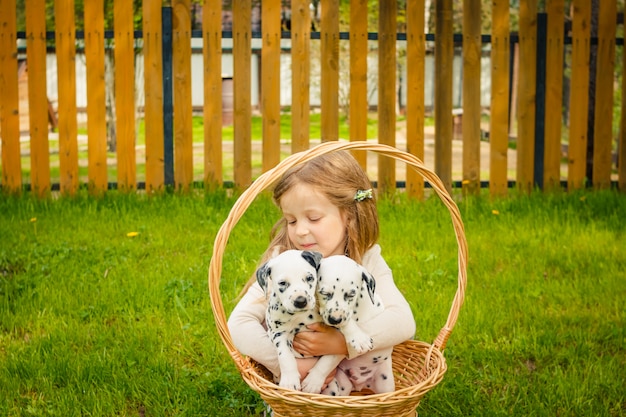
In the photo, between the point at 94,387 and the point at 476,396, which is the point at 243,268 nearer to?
the point at 94,387

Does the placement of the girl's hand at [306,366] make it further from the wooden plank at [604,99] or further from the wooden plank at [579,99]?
the wooden plank at [604,99]

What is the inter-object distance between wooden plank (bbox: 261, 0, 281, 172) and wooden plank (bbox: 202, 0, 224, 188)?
336 mm

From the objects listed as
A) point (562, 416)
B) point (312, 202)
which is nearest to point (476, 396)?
point (562, 416)

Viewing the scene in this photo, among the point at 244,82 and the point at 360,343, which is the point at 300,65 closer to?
the point at 244,82

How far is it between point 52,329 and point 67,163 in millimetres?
2736

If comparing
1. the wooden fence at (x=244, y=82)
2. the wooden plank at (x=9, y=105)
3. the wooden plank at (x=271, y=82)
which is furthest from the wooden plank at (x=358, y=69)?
the wooden plank at (x=9, y=105)

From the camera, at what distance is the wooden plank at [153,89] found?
A: 6.30m

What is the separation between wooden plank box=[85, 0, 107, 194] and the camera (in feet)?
20.6

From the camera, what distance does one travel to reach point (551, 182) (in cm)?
655

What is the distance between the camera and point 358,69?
6328mm

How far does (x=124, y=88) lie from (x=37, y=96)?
65 centimetres

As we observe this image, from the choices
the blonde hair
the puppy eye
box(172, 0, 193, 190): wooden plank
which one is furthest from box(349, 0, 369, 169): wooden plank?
the puppy eye

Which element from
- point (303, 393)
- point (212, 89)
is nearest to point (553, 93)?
point (212, 89)

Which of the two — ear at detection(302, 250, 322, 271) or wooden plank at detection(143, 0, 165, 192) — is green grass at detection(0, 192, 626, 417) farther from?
ear at detection(302, 250, 322, 271)
